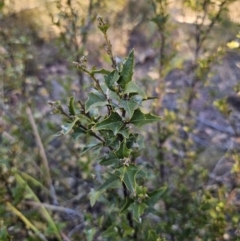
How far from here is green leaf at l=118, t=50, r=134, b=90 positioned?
110 centimetres

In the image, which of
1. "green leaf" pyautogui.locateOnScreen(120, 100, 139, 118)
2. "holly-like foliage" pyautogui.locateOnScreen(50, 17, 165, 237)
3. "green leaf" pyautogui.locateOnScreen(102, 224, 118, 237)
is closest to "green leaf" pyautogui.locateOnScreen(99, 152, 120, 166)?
"holly-like foliage" pyautogui.locateOnScreen(50, 17, 165, 237)

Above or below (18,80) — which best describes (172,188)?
below

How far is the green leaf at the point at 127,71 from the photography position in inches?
43.3

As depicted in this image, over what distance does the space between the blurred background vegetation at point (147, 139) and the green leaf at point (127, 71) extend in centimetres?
31

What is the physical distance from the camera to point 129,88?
1.09 meters

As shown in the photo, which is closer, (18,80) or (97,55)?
(18,80)

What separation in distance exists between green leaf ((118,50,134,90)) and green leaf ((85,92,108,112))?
8 centimetres

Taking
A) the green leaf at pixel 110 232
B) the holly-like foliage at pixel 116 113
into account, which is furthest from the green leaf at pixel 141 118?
the green leaf at pixel 110 232

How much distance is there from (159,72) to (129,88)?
48.3 inches

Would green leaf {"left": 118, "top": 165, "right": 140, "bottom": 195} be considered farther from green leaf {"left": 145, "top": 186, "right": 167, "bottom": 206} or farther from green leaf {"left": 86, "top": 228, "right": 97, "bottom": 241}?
green leaf {"left": 86, "top": 228, "right": 97, "bottom": 241}

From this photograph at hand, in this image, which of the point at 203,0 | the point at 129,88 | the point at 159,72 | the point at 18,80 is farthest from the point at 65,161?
the point at 129,88

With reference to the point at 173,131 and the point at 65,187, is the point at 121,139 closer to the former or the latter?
the point at 173,131

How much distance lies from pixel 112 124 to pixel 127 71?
16 cm

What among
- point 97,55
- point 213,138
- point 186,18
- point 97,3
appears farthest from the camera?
point 97,55
